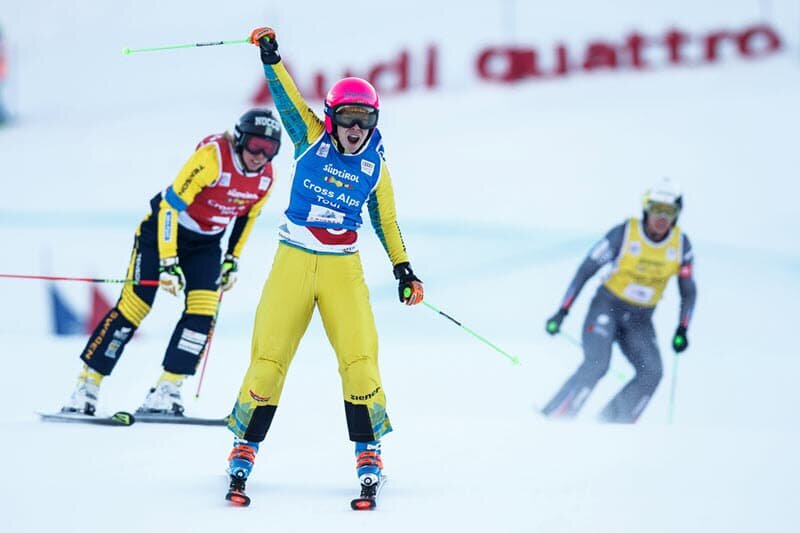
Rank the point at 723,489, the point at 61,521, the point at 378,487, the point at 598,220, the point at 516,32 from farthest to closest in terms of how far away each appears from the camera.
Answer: the point at 516,32, the point at 598,220, the point at 723,489, the point at 378,487, the point at 61,521

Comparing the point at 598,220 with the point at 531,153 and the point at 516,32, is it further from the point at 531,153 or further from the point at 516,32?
the point at 516,32

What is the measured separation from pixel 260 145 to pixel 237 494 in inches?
89.2

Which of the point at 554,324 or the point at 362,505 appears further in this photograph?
the point at 554,324

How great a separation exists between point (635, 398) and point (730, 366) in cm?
295

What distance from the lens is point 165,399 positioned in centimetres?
629

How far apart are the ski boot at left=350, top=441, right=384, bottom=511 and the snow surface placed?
0.07 m

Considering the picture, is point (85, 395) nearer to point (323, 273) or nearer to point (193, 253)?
point (193, 253)

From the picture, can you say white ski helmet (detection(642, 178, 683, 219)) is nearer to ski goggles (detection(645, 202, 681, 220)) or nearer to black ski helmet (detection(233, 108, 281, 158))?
ski goggles (detection(645, 202, 681, 220))

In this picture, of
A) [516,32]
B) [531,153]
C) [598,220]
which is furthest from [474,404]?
[516,32]

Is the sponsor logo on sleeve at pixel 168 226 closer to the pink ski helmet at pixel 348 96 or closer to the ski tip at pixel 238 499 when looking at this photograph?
the pink ski helmet at pixel 348 96

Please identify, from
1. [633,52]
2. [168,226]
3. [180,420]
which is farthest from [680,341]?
[633,52]

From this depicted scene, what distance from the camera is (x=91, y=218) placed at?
834 inches

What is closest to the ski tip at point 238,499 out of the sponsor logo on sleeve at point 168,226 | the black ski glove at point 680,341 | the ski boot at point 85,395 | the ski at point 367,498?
the ski at point 367,498

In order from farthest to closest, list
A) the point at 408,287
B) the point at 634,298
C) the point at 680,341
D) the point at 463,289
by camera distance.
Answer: the point at 463,289, the point at 634,298, the point at 680,341, the point at 408,287
